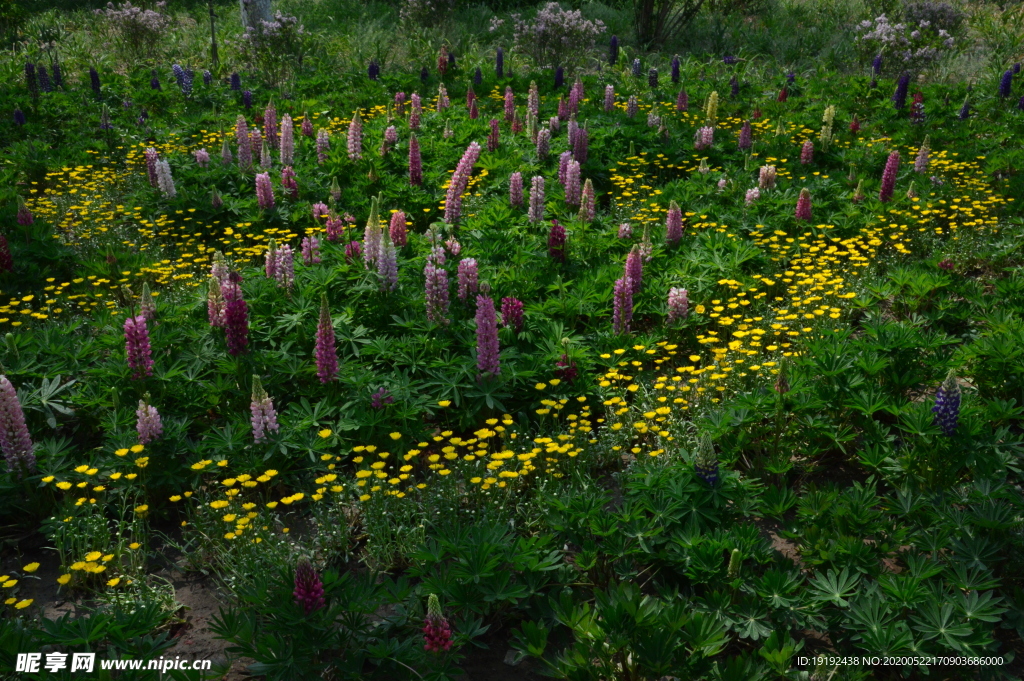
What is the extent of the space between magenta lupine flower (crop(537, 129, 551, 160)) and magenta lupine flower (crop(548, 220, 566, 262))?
93.0 inches

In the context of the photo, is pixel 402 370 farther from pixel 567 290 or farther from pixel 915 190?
pixel 915 190

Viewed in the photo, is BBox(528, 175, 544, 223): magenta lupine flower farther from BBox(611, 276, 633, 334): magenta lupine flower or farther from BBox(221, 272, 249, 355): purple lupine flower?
BBox(221, 272, 249, 355): purple lupine flower

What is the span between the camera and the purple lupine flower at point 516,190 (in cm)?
739

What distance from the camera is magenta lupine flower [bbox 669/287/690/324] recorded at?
5711 mm

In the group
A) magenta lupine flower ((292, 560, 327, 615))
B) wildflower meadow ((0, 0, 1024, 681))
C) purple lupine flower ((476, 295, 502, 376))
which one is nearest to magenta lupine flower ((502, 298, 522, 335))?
wildflower meadow ((0, 0, 1024, 681))

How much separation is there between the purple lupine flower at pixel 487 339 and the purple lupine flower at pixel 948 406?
2498 mm

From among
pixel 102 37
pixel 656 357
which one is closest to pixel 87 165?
pixel 656 357

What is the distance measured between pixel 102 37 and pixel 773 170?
17.0 metres

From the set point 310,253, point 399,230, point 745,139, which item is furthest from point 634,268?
point 745,139

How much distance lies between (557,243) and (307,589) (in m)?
4.00

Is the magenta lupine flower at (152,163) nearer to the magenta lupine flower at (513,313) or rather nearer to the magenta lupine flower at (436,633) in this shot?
the magenta lupine flower at (513,313)

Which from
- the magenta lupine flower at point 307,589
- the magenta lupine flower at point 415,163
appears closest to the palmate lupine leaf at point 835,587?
the magenta lupine flower at point 307,589

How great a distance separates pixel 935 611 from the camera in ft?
10.2

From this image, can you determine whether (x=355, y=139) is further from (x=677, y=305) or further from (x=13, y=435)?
(x=13, y=435)
